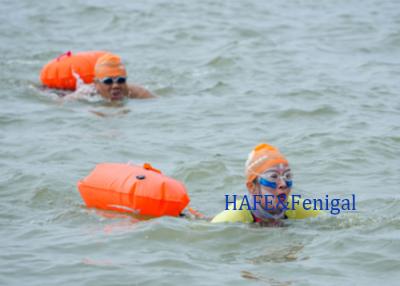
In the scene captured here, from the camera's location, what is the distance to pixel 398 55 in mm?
17094

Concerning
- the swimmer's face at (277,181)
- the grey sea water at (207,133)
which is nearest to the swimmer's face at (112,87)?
the grey sea water at (207,133)

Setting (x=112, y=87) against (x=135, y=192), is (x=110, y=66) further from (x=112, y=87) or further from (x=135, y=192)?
(x=135, y=192)

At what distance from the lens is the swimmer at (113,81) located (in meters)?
14.6

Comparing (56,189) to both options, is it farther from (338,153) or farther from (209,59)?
(209,59)

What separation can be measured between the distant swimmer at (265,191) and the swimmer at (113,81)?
21.1 ft

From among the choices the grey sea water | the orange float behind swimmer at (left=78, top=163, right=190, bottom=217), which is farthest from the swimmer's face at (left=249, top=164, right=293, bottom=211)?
the orange float behind swimmer at (left=78, top=163, right=190, bottom=217)

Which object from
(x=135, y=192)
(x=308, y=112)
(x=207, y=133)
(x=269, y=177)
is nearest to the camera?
(x=269, y=177)

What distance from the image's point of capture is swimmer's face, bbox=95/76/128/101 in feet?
48.2

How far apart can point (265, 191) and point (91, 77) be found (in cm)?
781

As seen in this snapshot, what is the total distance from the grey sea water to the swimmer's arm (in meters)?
0.21

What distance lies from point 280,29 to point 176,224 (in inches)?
463

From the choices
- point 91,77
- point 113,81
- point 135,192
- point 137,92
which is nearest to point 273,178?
point 135,192

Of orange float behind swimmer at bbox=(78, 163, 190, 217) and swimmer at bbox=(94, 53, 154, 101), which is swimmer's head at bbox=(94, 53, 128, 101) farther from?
orange float behind swimmer at bbox=(78, 163, 190, 217)

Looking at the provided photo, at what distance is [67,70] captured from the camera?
15.6 m
